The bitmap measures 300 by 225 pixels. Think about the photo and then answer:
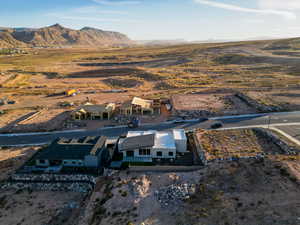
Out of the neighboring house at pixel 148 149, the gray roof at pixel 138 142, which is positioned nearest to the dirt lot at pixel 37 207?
the neighboring house at pixel 148 149

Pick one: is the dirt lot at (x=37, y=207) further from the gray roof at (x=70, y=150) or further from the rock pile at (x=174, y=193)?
the rock pile at (x=174, y=193)

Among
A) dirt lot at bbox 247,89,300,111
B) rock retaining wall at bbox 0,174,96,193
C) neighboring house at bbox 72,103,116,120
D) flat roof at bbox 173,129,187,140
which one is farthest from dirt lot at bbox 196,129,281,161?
neighboring house at bbox 72,103,116,120

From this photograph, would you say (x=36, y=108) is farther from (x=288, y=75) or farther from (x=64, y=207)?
(x=288, y=75)

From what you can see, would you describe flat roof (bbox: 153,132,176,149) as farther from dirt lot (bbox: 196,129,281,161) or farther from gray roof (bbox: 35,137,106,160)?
gray roof (bbox: 35,137,106,160)

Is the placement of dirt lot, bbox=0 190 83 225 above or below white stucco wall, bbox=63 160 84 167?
below

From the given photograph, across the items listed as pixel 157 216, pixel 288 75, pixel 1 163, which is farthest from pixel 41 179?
pixel 288 75

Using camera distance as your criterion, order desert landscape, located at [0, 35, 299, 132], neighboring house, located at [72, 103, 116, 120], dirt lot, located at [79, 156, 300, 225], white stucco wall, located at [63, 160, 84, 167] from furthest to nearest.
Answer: desert landscape, located at [0, 35, 299, 132]
neighboring house, located at [72, 103, 116, 120]
white stucco wall, located at [63, 160, 84, 167]
dirt lot, located at [79, 156, 300, 225]

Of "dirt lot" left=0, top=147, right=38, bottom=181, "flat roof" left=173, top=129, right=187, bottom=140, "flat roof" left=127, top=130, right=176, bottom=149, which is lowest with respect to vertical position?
"dirt lot" left=0, top=147, right=38, bottom=181
